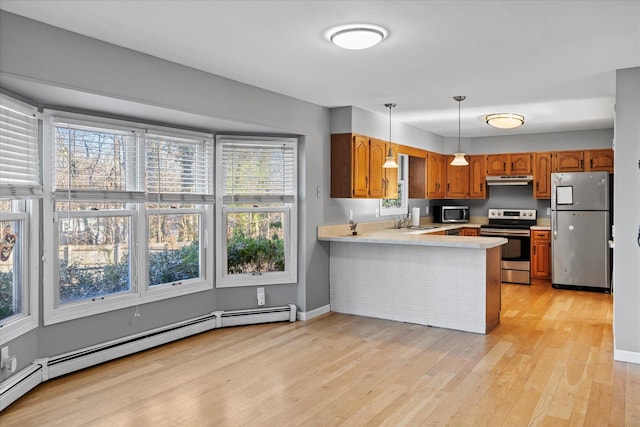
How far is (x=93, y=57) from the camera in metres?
3.34

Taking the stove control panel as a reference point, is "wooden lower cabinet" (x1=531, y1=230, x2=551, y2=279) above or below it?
below

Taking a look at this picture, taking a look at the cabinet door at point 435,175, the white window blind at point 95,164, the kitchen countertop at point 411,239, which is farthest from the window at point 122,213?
the cabinet door at point 435,175

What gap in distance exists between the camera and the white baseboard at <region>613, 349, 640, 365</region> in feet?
Answer: 13.0

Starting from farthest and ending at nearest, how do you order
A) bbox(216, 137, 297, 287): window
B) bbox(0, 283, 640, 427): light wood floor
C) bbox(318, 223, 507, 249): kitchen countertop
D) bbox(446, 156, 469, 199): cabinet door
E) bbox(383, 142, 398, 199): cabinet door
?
bbox(446, 156, 469, 199): cabinet door < bbox(383, 142, 398, 199): cabinet door < bbox(216, 137, 297, 287): window < bbox(318, 223, 507, 249): kitchen countertop < bbox(0, 283, 640, 427): light wood floor

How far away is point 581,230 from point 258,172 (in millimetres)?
4783

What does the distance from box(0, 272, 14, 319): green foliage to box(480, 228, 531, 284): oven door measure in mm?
6584

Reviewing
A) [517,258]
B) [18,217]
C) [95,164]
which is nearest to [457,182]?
[517,258]

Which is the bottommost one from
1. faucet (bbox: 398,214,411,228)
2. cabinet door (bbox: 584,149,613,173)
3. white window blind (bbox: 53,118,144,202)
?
faucet (bbox: 398,214,411,228)

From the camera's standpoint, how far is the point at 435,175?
8047 mm

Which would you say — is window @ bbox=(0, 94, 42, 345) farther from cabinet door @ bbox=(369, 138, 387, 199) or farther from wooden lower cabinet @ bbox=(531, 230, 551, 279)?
wooden lower cabinet @ bbox=(531, 230, 551, 279)

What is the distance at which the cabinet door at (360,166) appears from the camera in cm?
567

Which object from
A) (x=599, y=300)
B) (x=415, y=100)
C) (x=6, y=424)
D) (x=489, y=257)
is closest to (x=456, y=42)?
(x=415, y=100)

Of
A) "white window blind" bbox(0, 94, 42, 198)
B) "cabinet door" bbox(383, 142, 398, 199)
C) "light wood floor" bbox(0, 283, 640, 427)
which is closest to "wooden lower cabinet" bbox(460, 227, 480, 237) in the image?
"cabinet door" bbox(383, 142, 398, 199)

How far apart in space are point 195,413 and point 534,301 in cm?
479
